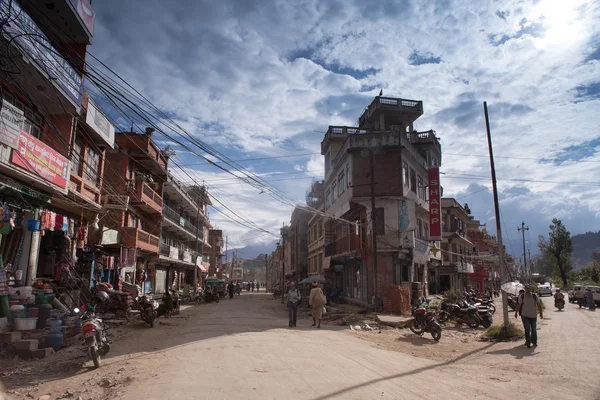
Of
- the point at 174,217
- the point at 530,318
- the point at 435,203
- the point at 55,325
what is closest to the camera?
the point at 55,325

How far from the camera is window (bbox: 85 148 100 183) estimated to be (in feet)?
61.4

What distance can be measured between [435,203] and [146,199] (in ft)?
→ 65.3

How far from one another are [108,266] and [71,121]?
8753 millimetres

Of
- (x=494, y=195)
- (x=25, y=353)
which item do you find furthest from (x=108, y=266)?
(x=494, y=195)

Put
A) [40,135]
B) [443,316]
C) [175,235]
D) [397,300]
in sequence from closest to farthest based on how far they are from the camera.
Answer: [40,135]
[443,316]
[397,300]
[175,235]

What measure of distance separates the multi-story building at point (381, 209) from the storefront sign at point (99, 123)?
1246 cm

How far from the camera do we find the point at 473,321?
1681 cm

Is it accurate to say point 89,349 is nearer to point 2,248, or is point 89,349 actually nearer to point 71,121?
point 2,248

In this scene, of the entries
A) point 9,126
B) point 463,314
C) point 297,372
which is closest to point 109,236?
point 9,126

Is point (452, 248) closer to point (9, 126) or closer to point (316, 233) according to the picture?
point (316, 233)

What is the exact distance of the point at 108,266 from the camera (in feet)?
69.3

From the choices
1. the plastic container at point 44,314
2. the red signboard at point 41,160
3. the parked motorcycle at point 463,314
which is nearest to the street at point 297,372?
the plastic container at point 44,314

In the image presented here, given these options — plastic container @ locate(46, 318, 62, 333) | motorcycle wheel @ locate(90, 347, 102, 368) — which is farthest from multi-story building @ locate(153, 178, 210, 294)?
motorcycle wheel @ locate(90, 347, 102, 368)

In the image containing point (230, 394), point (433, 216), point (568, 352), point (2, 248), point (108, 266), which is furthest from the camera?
point (433, 216)
